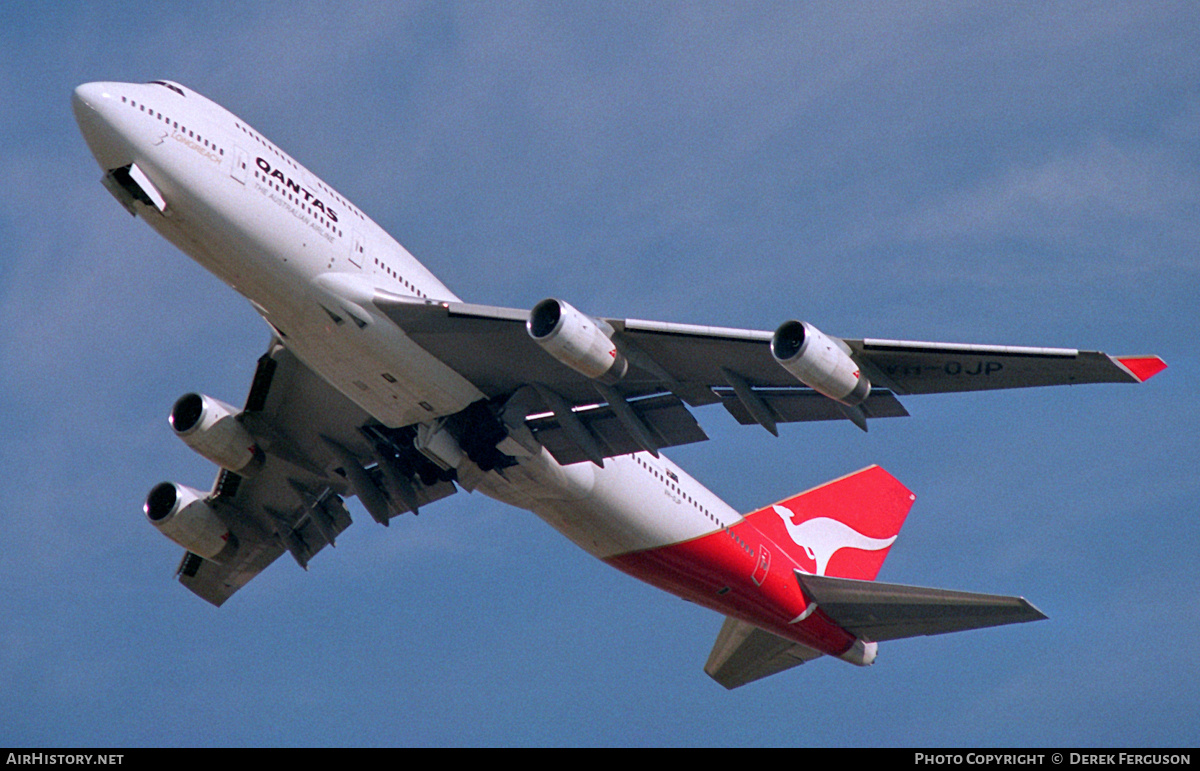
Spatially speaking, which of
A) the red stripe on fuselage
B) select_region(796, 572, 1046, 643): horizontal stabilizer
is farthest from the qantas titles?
select_region(796, 572, 1046, 643): horizontal stabilizer

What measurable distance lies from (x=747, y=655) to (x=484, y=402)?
1259 cm

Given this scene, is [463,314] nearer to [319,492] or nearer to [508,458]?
[508,458]

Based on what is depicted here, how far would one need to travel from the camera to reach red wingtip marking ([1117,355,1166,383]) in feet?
77.1

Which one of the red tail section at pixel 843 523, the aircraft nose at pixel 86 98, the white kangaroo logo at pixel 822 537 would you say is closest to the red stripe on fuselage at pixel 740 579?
the red tail section at pixel 843 523

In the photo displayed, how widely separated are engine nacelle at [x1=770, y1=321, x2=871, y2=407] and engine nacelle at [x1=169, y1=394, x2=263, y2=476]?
14.8 metres

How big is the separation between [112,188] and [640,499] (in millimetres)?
13907

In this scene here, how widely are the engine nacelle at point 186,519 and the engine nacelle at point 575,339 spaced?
1387cm

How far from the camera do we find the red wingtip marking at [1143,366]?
23500 mm

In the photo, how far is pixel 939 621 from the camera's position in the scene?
115 ft

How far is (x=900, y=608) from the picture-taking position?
35625mm

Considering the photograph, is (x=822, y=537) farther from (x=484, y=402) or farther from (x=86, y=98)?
(x=86, y=98)

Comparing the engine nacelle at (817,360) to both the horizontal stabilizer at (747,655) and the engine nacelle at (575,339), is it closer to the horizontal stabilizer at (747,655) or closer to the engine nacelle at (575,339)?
the engine nacelle at (575,339)
